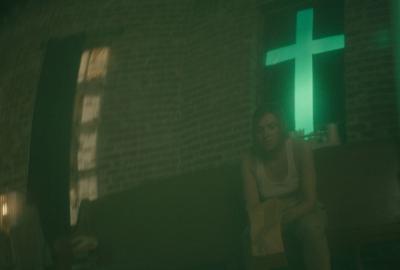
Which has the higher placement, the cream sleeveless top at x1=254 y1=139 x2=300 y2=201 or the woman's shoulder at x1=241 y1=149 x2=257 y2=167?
the woman's shoulder at x1=241 y1=149 x2=257 y2=167

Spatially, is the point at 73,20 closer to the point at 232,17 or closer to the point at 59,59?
the point at 59,59

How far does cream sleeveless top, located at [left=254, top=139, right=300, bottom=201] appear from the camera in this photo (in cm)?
327

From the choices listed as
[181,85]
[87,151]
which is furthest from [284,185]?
[87,151]

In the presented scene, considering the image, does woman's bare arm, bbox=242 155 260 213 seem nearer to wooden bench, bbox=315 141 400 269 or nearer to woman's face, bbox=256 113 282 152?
woman's face, bbox=256 113 282 152

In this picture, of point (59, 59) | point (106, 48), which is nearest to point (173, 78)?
point (106, 48)

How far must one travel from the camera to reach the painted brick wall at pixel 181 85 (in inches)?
183

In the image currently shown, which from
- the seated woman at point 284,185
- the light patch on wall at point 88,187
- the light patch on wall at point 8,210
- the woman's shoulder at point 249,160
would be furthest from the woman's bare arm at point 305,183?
the light patch on wall at point 8,210

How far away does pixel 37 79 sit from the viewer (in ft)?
22.5

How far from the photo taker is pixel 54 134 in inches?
262

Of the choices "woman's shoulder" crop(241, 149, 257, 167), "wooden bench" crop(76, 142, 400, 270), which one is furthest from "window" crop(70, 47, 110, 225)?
"woman's shoulder" crop(241, 149, 257, 167)

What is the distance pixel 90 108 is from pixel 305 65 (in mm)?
2584

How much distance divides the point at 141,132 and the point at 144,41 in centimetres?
105

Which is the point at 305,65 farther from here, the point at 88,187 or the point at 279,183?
the point at 88,187

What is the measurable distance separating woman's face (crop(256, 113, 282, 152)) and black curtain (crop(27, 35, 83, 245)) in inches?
128
